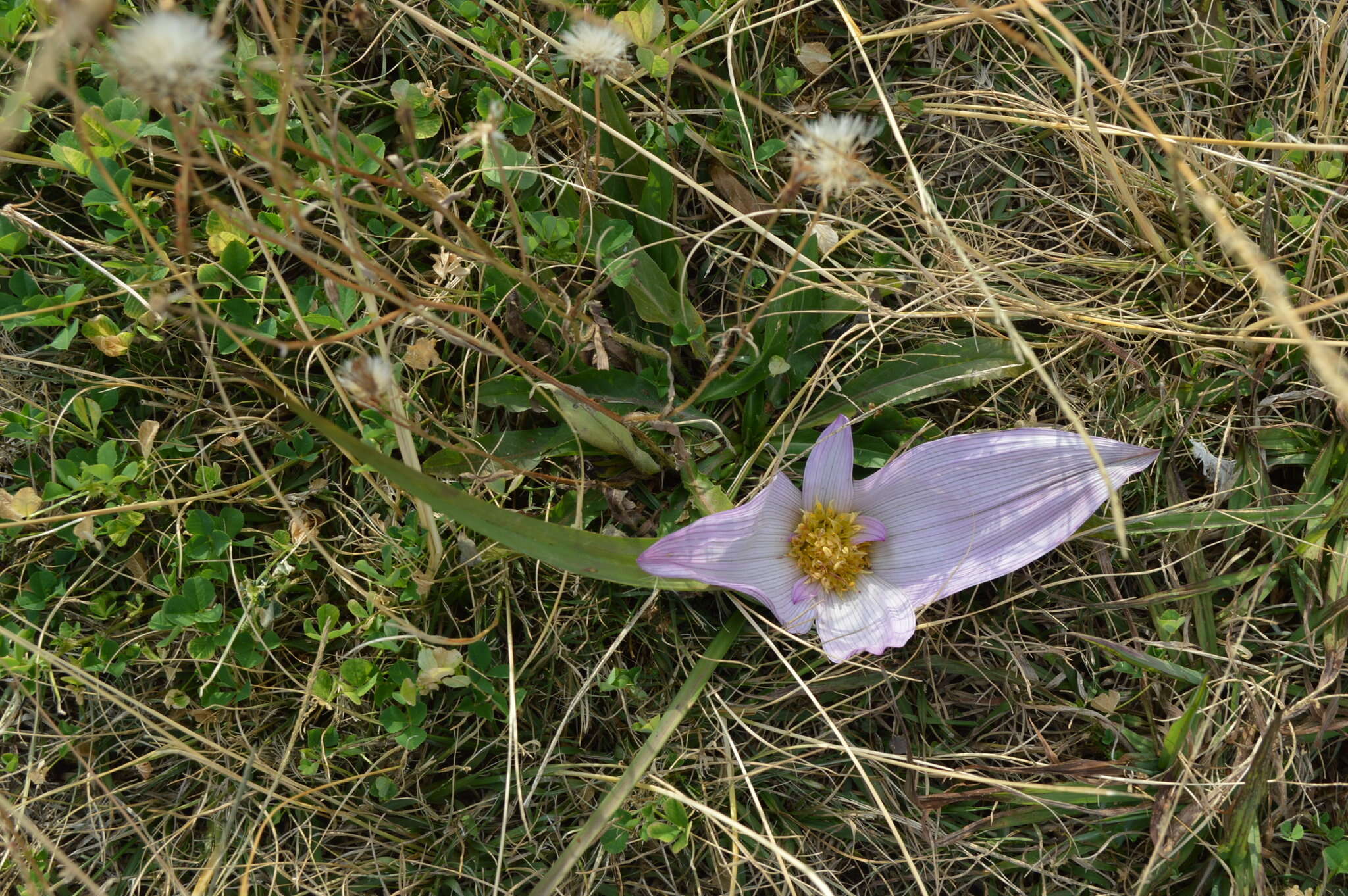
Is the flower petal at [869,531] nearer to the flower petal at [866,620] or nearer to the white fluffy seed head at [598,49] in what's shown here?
the flower petal at [866,620]

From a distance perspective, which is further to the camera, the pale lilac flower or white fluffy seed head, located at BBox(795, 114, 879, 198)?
the pale lilac flower

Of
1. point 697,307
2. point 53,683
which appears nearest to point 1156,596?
point 697,307

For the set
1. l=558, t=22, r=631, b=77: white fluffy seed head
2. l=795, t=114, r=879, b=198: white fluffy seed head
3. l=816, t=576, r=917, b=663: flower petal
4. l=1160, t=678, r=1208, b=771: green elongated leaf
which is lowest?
l=1160, t=678, r=1208, b=771: green elongated leaf

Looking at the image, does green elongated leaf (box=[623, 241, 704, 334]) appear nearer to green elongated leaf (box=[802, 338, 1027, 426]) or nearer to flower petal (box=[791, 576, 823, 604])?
green elongated leaf (box=[802, 338, 1027, 426])

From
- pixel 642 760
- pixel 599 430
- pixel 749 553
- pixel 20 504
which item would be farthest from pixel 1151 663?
pixel 20 504

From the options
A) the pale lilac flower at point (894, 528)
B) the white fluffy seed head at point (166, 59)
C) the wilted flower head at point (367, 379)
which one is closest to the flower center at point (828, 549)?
the pale lilac flower at point (894, 528)

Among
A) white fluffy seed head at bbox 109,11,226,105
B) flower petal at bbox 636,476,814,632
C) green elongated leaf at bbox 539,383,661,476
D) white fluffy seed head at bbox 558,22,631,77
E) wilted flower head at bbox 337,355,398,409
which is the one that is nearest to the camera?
white fluffy seed head at bbox 109,11,226,105

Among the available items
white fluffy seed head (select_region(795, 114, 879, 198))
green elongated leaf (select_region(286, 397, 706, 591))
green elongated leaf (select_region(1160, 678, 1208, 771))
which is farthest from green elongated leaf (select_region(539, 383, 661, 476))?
green elongated leaf (select_region(1160, 678, 1208, 771))

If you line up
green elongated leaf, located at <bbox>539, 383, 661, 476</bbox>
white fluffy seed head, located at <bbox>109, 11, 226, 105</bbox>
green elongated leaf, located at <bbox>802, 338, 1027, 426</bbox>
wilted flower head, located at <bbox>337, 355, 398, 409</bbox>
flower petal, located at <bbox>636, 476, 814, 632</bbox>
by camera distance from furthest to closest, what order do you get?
green elongated leaf, located at <bbox>802, 338, 1027, 426</bbox> < green elongated leaf, located at <bbox>539, 383, 661, 476</bbox> < flower petal, located at <bbox>636, 476, 814, 632</bbox> < wilted flower head, located at <bbox>337, 355, 398, 409</bbox> < white fluffy seed head, located at <bbox>109, 11, 226, 105</bbox>
